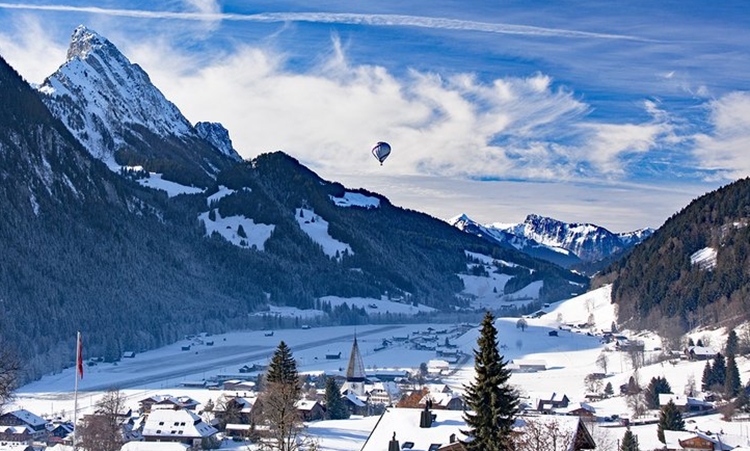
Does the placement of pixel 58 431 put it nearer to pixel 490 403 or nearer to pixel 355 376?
pixel 355 376

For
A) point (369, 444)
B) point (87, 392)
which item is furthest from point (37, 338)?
point (369, 444)

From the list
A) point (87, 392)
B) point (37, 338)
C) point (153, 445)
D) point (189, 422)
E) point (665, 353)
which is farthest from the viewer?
point (37, 338)

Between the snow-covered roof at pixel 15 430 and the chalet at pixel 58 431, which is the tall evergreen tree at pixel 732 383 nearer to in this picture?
the chalet at pixel 58 431

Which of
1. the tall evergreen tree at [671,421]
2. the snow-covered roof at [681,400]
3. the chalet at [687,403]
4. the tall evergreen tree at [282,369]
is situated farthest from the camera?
the snow-covered roof at [681,400]

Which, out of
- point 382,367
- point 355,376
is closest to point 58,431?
point 355,376

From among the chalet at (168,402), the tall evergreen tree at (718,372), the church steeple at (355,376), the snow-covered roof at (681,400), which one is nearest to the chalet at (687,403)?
the snow-covered roof at (681,400)

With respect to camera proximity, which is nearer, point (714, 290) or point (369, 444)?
point (369, 444)

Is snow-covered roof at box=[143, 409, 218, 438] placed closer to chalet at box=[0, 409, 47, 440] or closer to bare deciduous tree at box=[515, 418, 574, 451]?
chalet at box=[0, 409, 47, 440]

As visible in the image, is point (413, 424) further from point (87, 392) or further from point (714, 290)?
point (714, 290)
